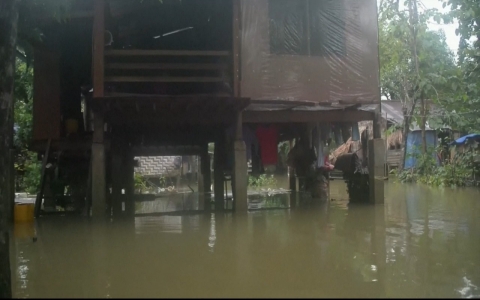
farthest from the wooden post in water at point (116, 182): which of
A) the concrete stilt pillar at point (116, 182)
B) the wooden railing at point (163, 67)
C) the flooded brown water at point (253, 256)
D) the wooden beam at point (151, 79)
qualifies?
the wooden beam at point (151, 79)

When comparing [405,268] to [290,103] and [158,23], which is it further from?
[158,23]

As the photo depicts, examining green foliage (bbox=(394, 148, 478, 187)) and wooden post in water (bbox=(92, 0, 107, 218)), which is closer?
wooden post in water (bbox=(92, 0, 107, 218))

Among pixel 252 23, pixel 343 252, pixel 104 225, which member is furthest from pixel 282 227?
pixel 252 23

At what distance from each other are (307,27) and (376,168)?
332 centimetres

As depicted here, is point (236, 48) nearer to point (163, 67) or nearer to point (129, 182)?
point (163, 67)

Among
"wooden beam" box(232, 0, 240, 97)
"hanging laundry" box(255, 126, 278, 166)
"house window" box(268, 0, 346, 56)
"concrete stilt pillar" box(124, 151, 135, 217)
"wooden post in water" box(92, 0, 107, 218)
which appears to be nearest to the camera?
"wooden post in water" box(92, 0, 107, 218)

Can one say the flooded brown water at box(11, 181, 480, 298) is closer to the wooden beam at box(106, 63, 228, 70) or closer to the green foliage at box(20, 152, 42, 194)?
the wooden beam at box(106, 63, 228, 70)

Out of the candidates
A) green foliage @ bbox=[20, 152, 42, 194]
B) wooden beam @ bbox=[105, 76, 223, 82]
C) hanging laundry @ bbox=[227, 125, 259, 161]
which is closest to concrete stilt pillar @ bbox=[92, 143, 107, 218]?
wooden beam @ bbox=[105, 76, 223, 82]

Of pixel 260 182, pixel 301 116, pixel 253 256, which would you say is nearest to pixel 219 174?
pixel 301 116

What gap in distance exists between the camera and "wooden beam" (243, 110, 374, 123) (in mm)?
10430

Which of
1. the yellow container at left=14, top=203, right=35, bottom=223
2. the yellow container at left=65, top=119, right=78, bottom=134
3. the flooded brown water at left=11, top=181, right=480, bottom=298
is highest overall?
the yellow container at left=65, top=119, right=78, bottom=134

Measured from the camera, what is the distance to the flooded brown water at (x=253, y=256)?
15.4ft

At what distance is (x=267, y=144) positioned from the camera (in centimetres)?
1180

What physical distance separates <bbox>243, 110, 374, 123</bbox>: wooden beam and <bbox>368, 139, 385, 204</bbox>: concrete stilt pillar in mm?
644
